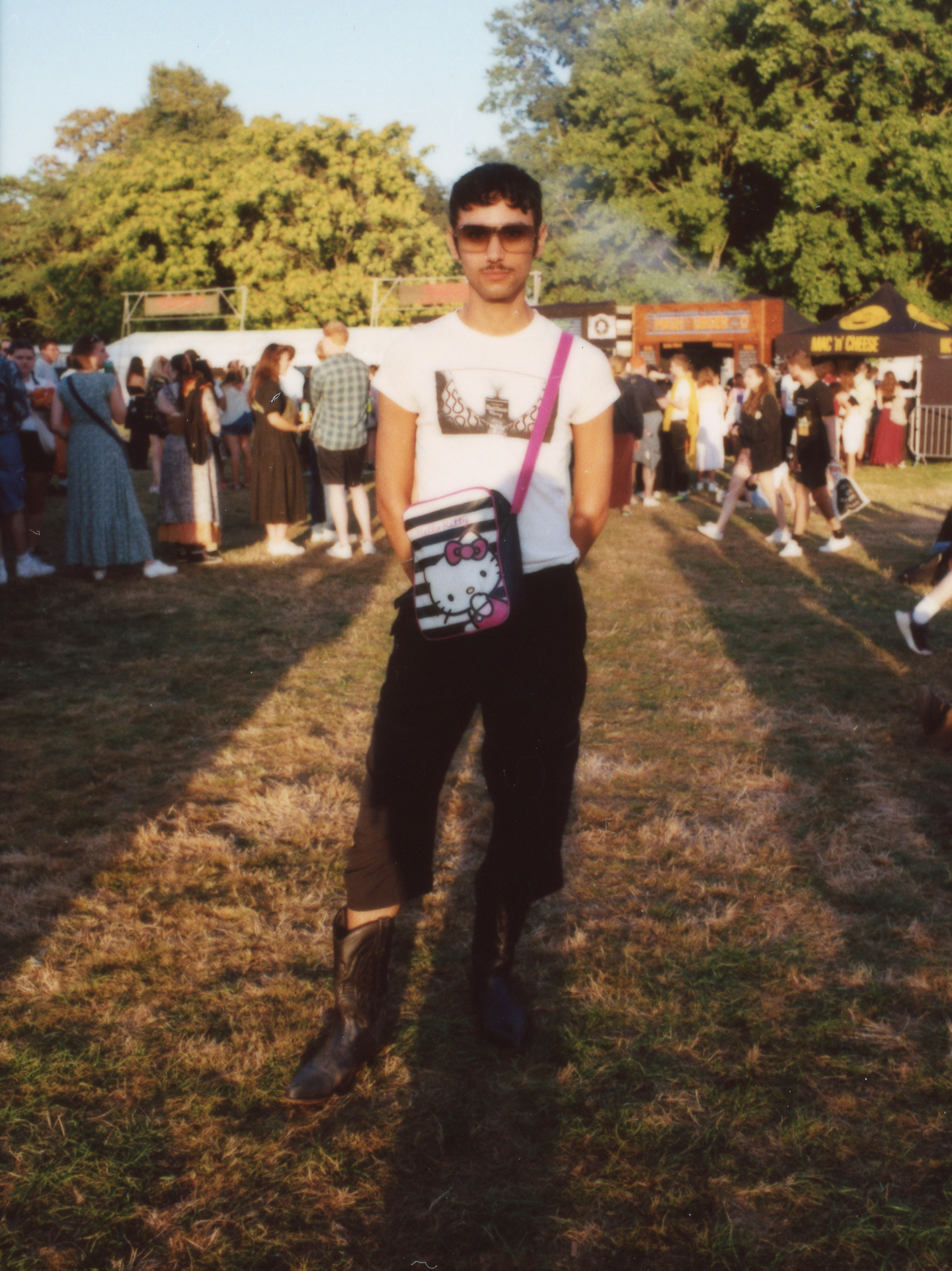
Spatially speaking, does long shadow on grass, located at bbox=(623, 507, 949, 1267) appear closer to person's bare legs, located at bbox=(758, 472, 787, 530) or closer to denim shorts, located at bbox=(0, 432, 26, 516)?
person's bare legs, located at bbox=(758, 472, 787, 530)

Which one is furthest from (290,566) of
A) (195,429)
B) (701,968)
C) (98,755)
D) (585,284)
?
(585,284)

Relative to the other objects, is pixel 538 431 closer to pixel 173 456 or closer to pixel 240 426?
pixel 173 456

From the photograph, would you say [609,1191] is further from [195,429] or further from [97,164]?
[97,164]

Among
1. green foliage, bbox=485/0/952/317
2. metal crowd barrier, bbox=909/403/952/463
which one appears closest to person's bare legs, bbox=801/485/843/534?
metal crowd barrier, bbox=909/403/952/463

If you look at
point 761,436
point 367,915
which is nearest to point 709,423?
point 761,436

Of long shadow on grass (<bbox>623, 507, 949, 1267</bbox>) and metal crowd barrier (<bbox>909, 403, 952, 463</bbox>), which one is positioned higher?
metal crowd barrier (<bbox>909, 403, 952, 463</bbox>)

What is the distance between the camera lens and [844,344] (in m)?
20.2

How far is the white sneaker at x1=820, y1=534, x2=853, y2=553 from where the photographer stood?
10.2 metres

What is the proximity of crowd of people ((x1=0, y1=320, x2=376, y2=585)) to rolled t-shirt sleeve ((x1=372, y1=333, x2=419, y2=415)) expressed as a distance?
615cm

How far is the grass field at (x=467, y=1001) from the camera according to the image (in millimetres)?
2102

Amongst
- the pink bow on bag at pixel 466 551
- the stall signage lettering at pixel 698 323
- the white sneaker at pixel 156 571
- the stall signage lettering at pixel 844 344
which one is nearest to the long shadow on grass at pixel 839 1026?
the pink bow on bag at pixel 466 551

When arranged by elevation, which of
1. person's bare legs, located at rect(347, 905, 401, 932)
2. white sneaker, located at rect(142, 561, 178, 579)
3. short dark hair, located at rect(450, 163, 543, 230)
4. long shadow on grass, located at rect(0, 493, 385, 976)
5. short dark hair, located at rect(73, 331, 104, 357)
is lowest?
long shadow on grass, located at rect(0, 493, 385, 976)

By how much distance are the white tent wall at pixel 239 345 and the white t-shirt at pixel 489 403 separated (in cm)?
2279

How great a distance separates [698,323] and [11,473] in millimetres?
17379
